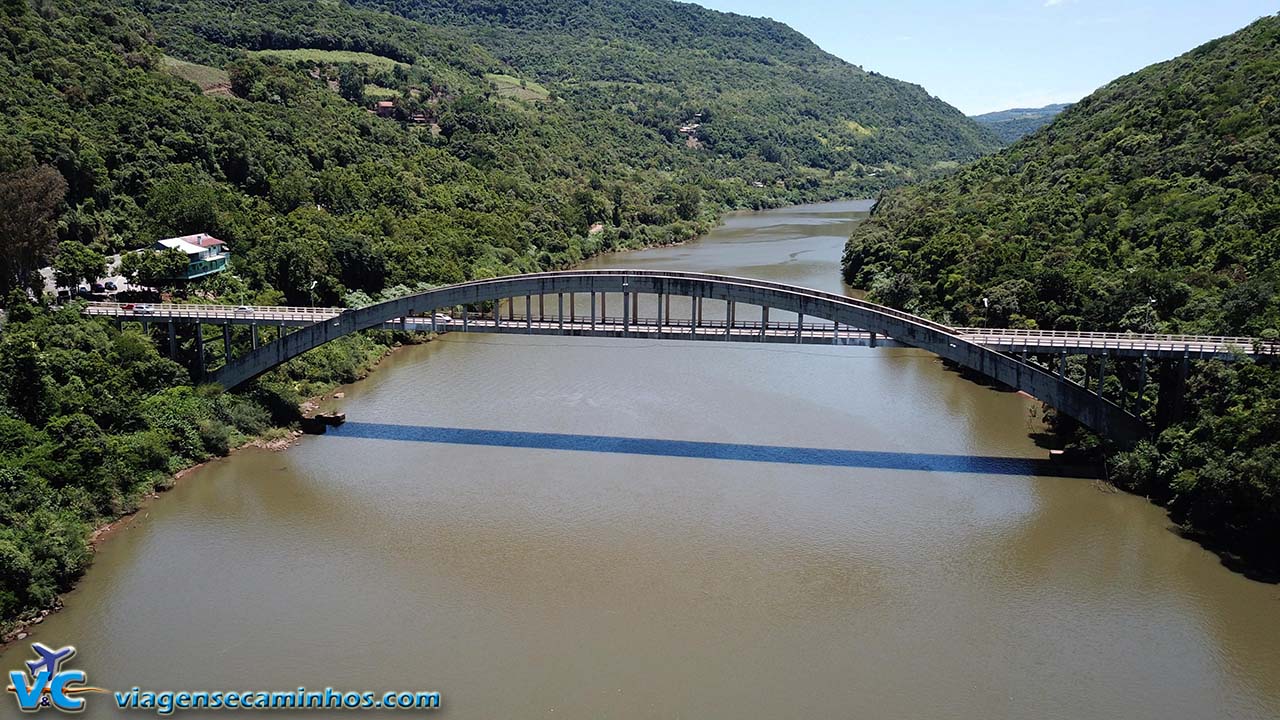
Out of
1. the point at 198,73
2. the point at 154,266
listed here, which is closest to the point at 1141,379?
the point at 154,266

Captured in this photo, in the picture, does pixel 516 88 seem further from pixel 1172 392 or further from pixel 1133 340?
pixel 1172 392

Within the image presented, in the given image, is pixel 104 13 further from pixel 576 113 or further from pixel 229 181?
pixel 576 113

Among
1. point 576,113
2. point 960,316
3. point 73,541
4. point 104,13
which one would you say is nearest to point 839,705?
point 73,541

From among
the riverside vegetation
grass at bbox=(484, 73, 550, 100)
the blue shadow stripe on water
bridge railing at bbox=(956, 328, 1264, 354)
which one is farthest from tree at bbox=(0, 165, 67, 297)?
grass at bbox=(484, 73, 550, 100)

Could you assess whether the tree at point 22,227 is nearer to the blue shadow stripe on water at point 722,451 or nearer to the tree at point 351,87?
the blue shadow stripe on water at point 722,451

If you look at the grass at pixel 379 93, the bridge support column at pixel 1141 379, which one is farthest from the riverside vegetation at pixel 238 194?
the bridge support column at pixel 1141 379
